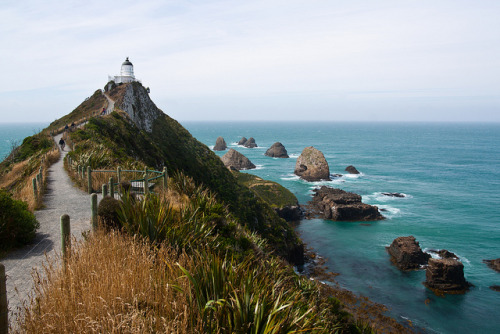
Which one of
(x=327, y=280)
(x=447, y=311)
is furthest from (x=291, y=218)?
(x=447, y=311)

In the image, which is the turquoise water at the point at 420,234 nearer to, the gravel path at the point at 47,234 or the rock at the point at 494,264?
the rock at the point at 494,264

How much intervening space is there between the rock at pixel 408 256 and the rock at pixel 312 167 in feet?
156

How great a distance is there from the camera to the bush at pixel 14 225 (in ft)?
28.4

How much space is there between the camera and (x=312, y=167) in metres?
88.9

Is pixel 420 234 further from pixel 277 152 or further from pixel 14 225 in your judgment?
pixel 277 152

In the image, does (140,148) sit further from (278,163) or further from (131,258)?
(278,163)

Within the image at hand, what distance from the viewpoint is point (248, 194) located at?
46844 mm

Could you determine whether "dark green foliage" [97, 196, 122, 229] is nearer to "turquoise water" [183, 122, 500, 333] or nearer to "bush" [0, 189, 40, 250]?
"bush" [0, 189, 40, 250]

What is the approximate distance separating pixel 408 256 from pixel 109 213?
37.7 m

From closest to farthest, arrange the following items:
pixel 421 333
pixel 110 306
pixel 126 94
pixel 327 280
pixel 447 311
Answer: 1. pixel 110 306
2. pixel 421 333
3. pixel 447 311
4. pixel 327 280
5. pixel 126 94

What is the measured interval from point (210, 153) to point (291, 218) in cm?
1721

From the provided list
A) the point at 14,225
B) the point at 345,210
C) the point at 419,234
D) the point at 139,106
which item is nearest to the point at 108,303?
the point at 14,225

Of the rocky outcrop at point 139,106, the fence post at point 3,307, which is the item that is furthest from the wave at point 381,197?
the fence post at point 3,307

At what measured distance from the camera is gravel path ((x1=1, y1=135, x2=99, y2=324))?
637 cm
